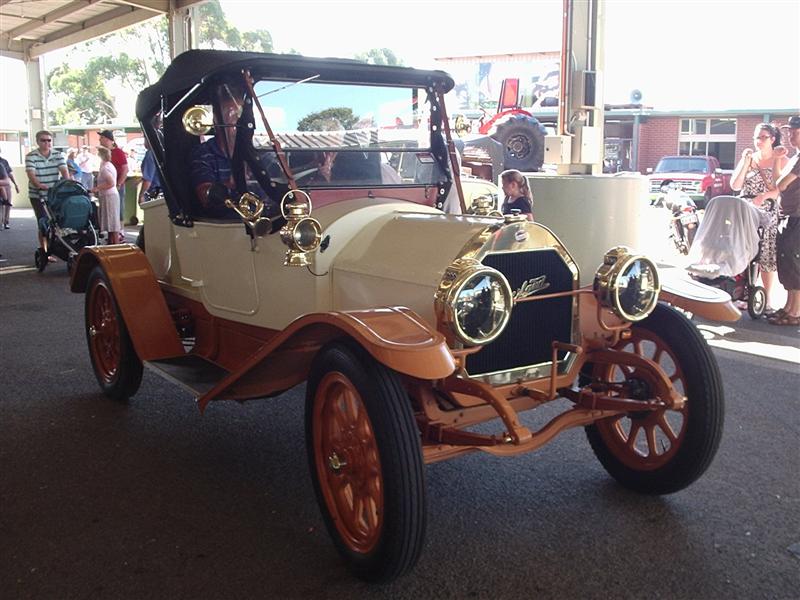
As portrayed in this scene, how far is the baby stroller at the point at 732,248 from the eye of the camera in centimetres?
630

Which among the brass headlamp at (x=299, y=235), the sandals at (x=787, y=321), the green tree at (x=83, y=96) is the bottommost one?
the sandals at (x=787, y=321)

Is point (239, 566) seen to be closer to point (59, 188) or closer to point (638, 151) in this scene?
point (59, 188)

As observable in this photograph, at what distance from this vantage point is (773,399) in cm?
437

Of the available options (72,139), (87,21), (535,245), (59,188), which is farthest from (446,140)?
(72,139)

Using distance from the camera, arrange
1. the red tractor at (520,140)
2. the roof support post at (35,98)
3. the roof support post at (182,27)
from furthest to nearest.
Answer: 1. the roof support post at (35,98)
2. the red tractor at (520,140)
3. the roof support post at (182,27)

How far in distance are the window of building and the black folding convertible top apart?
24.2 metres

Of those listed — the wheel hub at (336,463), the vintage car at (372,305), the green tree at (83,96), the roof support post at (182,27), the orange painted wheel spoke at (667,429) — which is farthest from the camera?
the green tree at (83,96)

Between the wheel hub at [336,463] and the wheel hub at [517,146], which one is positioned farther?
the wheel hub at [517,146]

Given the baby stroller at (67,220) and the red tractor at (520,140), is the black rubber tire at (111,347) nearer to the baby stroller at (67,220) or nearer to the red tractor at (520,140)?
the baby stroller at (67,220)

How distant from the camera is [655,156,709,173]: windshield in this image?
20703 millimetres

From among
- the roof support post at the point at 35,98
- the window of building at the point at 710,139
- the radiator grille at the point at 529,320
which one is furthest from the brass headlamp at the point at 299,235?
the window of building at the point at 710,139

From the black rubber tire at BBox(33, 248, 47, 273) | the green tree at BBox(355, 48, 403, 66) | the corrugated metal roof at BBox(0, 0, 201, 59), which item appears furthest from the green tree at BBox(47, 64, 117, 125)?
the black rubber tire at BBox(33, 248, 47, 273)

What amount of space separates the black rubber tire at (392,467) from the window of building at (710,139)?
84.9 feet

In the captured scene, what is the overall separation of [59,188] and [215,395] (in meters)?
6.96
